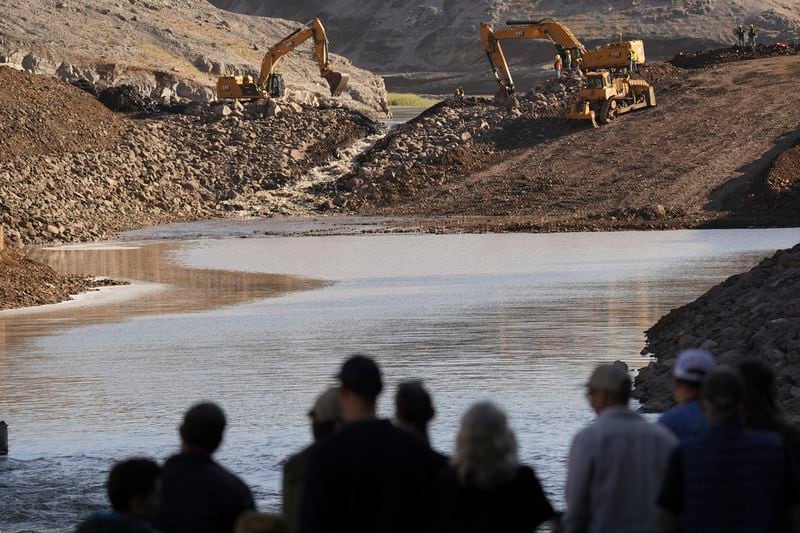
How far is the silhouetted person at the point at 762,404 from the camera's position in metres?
6.90

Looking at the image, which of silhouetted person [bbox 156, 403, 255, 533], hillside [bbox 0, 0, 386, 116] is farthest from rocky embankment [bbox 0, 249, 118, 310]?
hillside [bbox 0, 0, 386, 116]

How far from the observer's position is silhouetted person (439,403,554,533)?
19.8ft

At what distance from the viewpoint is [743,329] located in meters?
19.8

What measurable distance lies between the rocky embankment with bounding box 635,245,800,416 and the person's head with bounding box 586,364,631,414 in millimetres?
8963

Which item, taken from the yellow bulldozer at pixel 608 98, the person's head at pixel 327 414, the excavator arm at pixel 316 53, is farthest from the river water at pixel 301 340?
the excavator arm at pixel 316 53

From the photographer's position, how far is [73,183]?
5366cm

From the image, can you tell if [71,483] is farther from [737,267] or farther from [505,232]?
[505,232]

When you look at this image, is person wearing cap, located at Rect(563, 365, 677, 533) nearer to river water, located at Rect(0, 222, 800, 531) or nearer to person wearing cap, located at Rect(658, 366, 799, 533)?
person wearing cap, located at Rect(658, 366, 799, 533)

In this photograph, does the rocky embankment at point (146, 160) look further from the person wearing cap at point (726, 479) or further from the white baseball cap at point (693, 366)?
the person wearing cap at point (726, 479)

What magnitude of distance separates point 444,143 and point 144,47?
25.6 m

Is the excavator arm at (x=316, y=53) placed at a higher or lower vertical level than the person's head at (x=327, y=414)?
higher

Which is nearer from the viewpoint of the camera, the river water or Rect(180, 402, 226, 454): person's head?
Rect(180, 402, 226, 454): person's head

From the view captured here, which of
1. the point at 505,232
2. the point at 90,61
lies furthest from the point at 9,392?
the point at 90,61

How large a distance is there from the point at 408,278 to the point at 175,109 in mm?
35753
